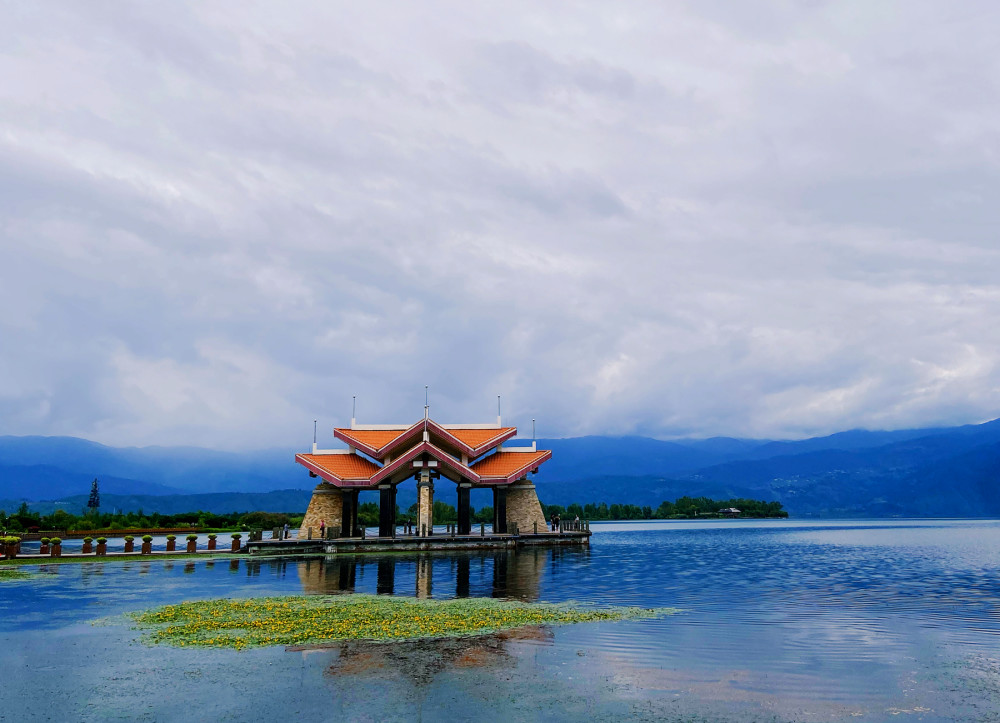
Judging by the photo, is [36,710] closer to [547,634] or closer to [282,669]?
[282,669]

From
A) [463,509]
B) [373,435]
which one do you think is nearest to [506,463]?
[463,509]

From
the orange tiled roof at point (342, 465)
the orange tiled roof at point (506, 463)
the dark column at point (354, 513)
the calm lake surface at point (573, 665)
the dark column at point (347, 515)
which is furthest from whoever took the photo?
the orange tiled roof at point (506, 463)

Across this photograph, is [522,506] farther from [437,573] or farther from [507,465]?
[437,573]

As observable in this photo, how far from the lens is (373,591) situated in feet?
127

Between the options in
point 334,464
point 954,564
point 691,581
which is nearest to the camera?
point 691,581

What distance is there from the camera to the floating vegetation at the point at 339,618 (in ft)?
82.4

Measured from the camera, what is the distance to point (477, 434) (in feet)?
248

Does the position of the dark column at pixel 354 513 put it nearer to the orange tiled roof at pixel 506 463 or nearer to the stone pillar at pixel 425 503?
the stone pillar at pixel 425 503

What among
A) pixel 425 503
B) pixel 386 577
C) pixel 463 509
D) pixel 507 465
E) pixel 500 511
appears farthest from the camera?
pixel 463 509

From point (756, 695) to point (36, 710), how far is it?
1585 centimetres

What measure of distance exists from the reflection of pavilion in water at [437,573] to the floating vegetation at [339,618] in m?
3.56

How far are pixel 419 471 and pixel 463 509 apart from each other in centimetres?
737

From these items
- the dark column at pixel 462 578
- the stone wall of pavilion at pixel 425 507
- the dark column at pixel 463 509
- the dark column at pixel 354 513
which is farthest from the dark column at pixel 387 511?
the dark column at pixel 462 578

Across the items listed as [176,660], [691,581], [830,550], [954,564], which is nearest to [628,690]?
[176,660]
